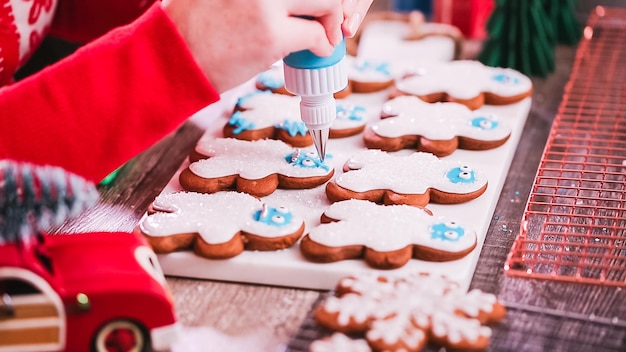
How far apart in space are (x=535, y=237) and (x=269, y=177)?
29cm

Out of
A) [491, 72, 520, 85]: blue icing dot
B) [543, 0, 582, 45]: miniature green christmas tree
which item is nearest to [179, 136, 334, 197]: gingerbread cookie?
[491, 72, 520, 85]: blue icing dot

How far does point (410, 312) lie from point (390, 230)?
0.11 metres

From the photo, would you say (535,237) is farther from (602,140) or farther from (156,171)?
(156,171)

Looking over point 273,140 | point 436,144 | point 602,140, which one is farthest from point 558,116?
point 273,140

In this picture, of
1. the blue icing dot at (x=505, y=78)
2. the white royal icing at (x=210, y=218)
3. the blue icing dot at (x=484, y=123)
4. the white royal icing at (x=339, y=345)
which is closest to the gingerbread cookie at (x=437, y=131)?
the blue icing dot at (x=484, y=123)

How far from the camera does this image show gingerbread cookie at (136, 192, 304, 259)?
0.75 meters

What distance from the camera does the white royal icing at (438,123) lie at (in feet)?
3.08

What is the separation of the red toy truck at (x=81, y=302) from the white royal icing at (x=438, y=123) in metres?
0.41

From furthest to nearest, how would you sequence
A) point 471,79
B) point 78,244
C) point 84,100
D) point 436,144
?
1. point 471,79
2. point 436,144
3. point 84,100
4. point 78,244

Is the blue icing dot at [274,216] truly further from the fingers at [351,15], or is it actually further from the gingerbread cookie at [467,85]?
the gingerbread cookie at [467,85]

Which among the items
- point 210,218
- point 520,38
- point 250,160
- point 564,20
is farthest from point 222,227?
point 564,20

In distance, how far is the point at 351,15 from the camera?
2.76ft

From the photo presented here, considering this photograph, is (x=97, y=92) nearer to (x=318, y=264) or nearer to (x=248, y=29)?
(x=248, y=29)

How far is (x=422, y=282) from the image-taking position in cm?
69
